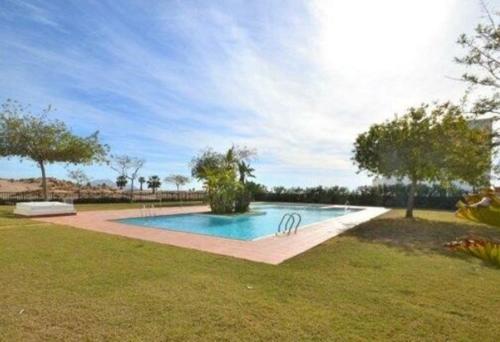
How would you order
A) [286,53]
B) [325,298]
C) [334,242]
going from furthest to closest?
[286,53] < [334,242] < [325,298]

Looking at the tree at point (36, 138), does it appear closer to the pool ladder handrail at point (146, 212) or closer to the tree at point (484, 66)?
the pool ladder handrail at point (146, 212)

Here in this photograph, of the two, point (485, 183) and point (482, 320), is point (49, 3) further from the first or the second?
point (485, 183)

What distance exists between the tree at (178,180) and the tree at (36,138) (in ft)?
76.6

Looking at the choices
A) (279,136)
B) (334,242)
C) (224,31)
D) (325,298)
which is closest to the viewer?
(325,298)

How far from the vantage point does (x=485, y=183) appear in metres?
15.0

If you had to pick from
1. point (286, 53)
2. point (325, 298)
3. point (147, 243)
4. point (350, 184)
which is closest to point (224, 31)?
point (286, 53)

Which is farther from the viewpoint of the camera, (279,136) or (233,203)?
(279,136)

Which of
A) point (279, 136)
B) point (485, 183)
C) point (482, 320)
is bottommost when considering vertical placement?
point (482, 320)

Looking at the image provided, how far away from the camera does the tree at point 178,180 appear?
45000mm

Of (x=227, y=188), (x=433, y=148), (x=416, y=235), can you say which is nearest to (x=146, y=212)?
(x=227, y=188)

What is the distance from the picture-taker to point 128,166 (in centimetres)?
3400

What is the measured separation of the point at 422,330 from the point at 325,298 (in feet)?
4.31

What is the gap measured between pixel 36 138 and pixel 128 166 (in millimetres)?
14524

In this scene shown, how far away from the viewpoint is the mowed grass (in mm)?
3709
